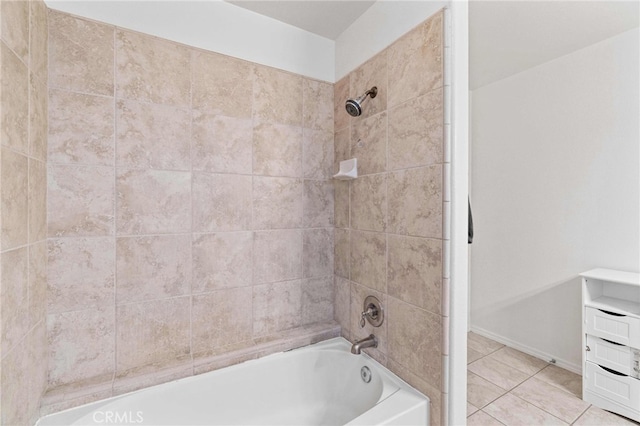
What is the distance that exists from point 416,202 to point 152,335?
138 cm

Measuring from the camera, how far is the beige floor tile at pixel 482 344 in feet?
8.38

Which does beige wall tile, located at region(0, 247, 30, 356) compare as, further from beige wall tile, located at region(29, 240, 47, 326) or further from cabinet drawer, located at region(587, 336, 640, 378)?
cabinet drawer, located at region(587, 336, 640, 378)

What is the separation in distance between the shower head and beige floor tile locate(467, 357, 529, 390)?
84.5 inches

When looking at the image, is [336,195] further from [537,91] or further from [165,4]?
[537,91]

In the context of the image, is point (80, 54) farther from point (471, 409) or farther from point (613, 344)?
point (613, 344)

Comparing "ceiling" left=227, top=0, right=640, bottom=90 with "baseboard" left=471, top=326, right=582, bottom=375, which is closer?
"ceiling" left=227, top=0, right=640, bottom=90

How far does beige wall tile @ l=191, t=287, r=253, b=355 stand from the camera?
1.45m

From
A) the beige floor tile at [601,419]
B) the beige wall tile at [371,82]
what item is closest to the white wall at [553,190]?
the beige floor tile at [601,419]

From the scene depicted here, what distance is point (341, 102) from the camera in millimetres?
1786

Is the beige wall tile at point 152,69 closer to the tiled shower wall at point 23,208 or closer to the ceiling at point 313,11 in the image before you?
the tiled shower wall at point 23,208

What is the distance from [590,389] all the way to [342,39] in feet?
9.07

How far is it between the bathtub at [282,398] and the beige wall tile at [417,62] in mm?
1342

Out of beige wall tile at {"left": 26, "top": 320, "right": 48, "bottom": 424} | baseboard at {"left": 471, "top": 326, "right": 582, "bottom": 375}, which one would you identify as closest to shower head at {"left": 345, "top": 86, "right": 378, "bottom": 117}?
beige wall tile at {"left": 26, "top": 320, "right": 48, "bottom": 424}

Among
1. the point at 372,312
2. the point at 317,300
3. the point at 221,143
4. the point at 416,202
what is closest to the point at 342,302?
the point at 317,300
